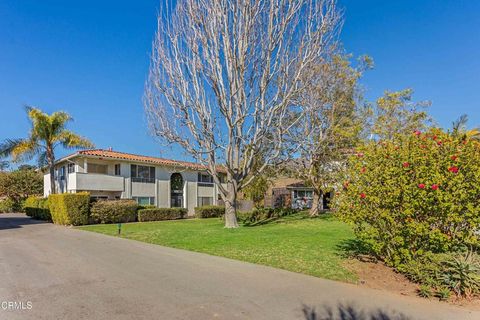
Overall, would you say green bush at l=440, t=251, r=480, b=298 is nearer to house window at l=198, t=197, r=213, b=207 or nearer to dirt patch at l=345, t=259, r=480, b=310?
dirt patch at l=345, t=259, r=480, b=310

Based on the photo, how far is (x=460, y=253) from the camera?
21.3ft

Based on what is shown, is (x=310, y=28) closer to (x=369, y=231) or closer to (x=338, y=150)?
(x=338, y=150)

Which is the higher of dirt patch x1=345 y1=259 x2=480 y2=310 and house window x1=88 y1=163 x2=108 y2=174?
house window x1=88 y1=163 x2=108 y2=174

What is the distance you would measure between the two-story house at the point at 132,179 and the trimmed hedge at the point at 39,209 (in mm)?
1960

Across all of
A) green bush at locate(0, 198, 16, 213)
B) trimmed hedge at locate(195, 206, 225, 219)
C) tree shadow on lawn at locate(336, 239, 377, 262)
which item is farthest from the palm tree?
tree shadow on lawn at locate(336, 239, 377, 262)

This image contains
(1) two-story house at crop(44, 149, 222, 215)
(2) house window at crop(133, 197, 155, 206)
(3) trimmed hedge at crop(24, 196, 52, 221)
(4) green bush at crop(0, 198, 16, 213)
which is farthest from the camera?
(4) green bush at crop(0, 198, 16, 213)

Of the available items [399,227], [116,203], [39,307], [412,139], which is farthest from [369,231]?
[116,203]

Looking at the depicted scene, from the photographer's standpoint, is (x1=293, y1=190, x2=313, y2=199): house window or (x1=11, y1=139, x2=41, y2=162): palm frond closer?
(x1=11, y1=139, x2=41, y2=162): palm frond

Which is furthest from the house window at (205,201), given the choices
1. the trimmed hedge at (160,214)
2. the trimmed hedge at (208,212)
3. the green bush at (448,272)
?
the green bush at (448,272)

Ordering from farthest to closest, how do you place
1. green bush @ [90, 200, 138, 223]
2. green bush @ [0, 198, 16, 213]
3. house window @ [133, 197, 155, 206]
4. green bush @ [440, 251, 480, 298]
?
green bush @ [0, 198, 16, 213] < house window @ [133, 197, 155, 206] < green bush @ [90, 200, 138, 223] < green bush @ [440, 251, 480, 298]

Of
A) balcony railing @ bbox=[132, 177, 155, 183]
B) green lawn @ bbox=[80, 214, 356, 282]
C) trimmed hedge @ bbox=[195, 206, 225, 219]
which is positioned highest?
balcony railing @ bbox=[132, 177, 155, 183]

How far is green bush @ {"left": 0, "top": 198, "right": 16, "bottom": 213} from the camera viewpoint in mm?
40406

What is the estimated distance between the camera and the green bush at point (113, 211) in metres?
22.8

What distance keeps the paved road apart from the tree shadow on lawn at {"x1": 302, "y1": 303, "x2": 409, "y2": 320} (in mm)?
14
